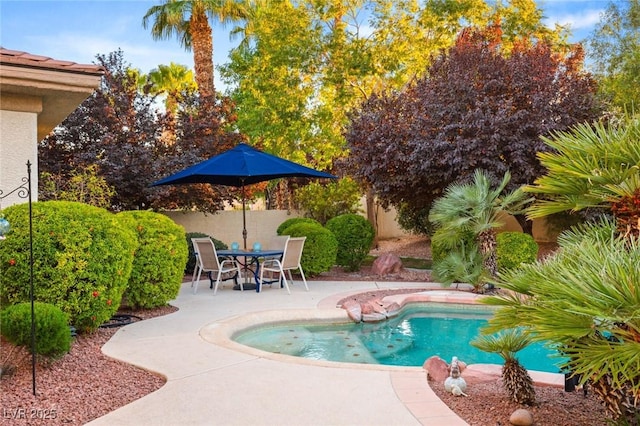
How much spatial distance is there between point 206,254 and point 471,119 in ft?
20.0

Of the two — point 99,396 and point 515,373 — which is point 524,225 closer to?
point 515,373

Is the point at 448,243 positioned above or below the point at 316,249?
above

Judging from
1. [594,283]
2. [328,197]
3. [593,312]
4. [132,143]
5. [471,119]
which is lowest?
[593,312]

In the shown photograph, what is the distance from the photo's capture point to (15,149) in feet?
22.1

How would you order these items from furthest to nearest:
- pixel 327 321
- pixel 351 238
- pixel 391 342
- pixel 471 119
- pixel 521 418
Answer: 1. pixel 351 238
2. pixel 471 119
3. pixel 327 321
4. pixel 391 342
5. pixel 521 418

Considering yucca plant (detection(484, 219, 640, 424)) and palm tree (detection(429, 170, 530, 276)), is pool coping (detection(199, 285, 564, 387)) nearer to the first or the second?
yucca plant (detection(484, 219, 640, 424))

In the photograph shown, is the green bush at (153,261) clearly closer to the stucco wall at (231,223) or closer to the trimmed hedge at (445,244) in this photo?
the trimmed hedge at (445,244)

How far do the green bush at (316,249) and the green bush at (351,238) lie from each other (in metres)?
0.99

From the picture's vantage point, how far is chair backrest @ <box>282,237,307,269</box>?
32.3ft

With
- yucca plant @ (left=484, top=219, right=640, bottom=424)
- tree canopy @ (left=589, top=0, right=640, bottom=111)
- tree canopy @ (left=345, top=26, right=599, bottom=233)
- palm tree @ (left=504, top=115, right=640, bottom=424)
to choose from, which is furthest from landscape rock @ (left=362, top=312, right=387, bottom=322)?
tree canopy @ (left=589, top=0, right=640, bottom=111)

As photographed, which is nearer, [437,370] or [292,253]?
[437,370]

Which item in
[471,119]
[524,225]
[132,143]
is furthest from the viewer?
[524,225]

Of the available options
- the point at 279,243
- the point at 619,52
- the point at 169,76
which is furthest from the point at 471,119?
the point at 169,76

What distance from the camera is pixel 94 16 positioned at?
1163 centimetres
